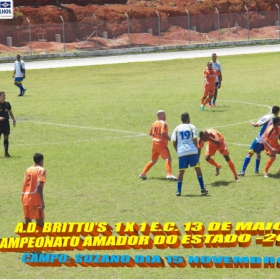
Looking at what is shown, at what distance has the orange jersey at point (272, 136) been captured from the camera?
20.1 m

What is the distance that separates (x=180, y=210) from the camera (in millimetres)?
17250

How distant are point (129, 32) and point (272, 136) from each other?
5014 centimetres

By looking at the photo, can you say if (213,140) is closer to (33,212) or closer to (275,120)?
(275,120)

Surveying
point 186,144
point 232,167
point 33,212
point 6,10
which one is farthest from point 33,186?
point 6,10

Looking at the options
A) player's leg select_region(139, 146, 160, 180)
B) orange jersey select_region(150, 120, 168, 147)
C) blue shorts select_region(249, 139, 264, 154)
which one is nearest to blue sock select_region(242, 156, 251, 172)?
blue shorts select_region(249, 139, 264, 154)

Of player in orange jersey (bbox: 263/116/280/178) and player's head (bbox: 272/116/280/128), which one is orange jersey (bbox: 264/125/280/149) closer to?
player in orange jersey (bbox: 263/116/280/178)

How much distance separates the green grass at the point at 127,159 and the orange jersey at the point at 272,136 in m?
0.93

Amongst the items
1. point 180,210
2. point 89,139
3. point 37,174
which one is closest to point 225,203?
point 180,210

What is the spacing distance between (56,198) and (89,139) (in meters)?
8.66

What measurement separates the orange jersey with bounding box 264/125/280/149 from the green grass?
932 millimetres

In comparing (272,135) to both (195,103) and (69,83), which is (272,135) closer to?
(195,103)

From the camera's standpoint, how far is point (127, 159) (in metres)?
23.5

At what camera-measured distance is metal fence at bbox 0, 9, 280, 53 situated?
227 ft

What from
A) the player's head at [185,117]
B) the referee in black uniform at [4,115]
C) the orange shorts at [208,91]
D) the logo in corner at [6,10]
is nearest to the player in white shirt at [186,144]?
the player's head at [185,117]
